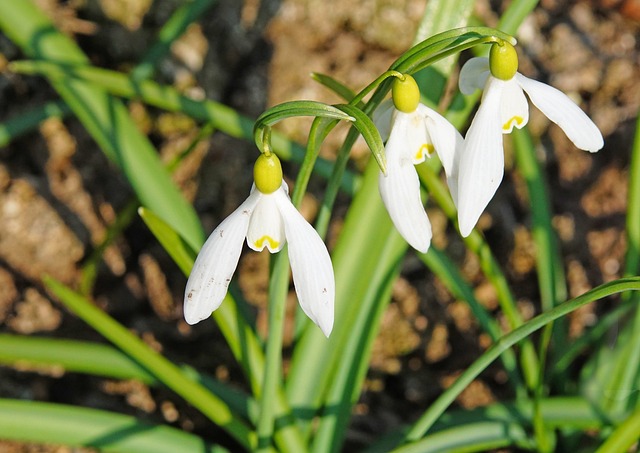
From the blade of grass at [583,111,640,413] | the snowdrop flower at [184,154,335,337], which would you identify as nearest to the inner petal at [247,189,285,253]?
the snowdrop flower at [184,154,335,337]

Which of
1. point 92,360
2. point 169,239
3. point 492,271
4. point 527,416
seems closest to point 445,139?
point 169,239

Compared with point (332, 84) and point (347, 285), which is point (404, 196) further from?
point (347, 285)

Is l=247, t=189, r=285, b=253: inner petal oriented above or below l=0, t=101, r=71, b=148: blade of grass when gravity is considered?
below

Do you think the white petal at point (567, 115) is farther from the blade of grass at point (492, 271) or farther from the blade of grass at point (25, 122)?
the blade of grass at point (25, 122)

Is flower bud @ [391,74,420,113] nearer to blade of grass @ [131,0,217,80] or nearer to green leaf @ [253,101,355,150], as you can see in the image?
green leaf @ [253,101,355,150]

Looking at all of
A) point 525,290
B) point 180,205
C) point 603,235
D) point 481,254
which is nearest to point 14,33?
point 180,205

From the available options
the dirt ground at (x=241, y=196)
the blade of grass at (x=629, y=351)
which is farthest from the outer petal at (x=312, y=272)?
the dirt ground at (x=241, y=196)
